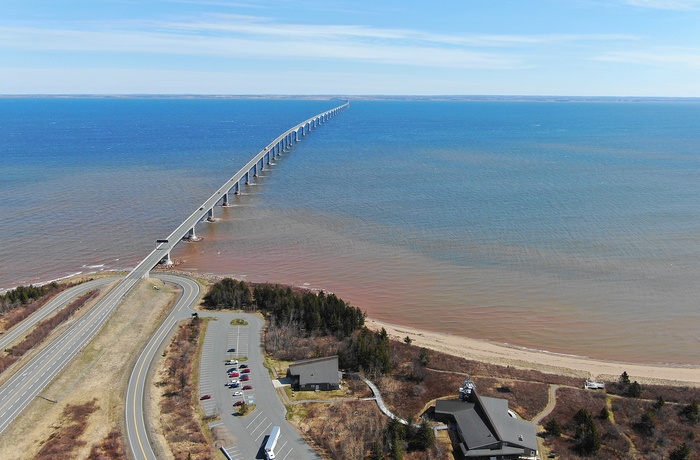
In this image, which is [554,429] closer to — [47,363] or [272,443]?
[272,443]

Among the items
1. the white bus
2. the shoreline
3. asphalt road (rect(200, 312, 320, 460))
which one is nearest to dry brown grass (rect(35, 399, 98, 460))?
asphalt road (rect(200, 312, 320, 460))

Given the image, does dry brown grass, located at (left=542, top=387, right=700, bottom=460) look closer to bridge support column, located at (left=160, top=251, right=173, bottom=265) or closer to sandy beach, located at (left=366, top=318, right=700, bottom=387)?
sandy beach, located at (left=366, top=318, right=700, bottom=387)

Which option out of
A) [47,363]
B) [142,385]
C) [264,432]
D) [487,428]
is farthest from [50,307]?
[487,428]

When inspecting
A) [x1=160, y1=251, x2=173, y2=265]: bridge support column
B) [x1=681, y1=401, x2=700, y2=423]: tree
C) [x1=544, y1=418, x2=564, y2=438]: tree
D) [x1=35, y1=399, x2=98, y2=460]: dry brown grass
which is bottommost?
[x1=35, y1=399, x2=98, y2=460]: dry brown grass

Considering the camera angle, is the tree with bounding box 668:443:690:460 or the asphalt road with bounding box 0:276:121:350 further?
the asphalt road with bounding box 0:276:121:350

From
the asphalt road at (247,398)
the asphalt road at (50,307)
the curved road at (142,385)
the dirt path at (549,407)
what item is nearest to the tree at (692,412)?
the dirt path at (549,407)

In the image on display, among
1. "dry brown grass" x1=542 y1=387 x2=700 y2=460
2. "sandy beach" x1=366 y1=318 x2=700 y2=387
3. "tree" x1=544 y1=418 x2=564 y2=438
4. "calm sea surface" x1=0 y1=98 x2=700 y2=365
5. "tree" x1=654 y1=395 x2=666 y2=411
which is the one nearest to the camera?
"dry brown grass" x1=542 y1=387 x2=700 y2=460
